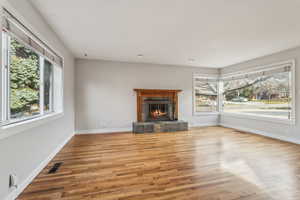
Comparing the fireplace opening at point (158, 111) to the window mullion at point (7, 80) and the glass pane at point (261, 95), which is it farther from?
the window mullion at point (7, 80)

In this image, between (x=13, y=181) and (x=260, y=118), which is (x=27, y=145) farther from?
(x=260, y=118)

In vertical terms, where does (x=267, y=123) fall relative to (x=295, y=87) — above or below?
below

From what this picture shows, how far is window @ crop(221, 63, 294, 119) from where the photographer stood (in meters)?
3.81

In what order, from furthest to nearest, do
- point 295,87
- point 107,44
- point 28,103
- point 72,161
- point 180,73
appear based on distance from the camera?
1. point 180,73
2. point 295,87
3. point 107,44
4. point 72,161
5. point 28,103

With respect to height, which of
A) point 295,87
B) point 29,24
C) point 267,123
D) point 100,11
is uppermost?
point 100,11

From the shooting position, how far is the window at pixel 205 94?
5797 mm

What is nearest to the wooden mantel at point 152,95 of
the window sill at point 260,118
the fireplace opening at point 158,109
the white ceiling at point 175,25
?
the fireplace opening at point 158,109

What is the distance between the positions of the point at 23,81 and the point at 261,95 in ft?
18.8

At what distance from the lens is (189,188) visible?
5.82 feet

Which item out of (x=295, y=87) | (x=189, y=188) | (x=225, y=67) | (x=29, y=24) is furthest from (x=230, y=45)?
(x=29, y=24)

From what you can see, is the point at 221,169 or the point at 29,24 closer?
the point at 29,24

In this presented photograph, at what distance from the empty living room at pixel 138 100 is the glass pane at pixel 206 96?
0.89 metres

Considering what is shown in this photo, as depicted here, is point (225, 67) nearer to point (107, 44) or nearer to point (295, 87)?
point (295, 87)

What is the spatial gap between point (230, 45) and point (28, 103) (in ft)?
13.3
